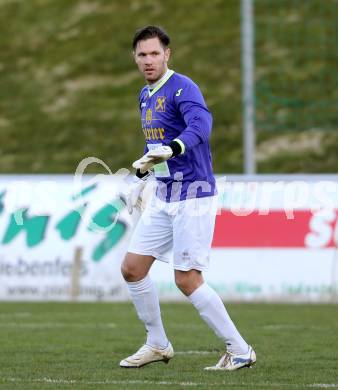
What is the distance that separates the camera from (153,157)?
726 cm

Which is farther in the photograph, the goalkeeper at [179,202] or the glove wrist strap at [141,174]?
the glove wrist strap at [141,174]

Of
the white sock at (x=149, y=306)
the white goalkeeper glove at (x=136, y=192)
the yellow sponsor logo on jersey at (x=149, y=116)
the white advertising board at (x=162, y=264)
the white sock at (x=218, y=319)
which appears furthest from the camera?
the white advertising board at (x=162, y=264)

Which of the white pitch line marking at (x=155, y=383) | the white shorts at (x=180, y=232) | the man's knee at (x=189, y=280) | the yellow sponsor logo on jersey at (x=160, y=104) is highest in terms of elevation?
the yellow sponsor logo on jersey at (x=160, y=104)

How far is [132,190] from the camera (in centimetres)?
832

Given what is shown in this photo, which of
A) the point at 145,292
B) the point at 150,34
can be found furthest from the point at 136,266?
the point at 150,34

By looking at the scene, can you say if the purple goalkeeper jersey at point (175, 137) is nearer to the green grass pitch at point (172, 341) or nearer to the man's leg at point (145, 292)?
the man's leg at point (145, 292)

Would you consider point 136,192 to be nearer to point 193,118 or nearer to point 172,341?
point 193,118

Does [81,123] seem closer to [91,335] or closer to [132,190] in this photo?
[91,335]

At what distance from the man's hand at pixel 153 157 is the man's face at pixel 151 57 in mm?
680

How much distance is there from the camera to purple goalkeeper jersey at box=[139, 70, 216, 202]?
7695 mm

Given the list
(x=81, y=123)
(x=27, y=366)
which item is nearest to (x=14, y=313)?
(x=27, y=366)

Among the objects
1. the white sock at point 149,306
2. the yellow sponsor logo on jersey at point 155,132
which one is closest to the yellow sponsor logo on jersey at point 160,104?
the yellow sponsor logo on jersey at point 155,132

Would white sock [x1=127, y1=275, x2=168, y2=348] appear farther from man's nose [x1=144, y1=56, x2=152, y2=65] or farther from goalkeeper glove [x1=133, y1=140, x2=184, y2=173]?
man's nose [x1=144, y1=56, x2=152, y2=65]

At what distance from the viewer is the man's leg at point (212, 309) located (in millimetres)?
7695
